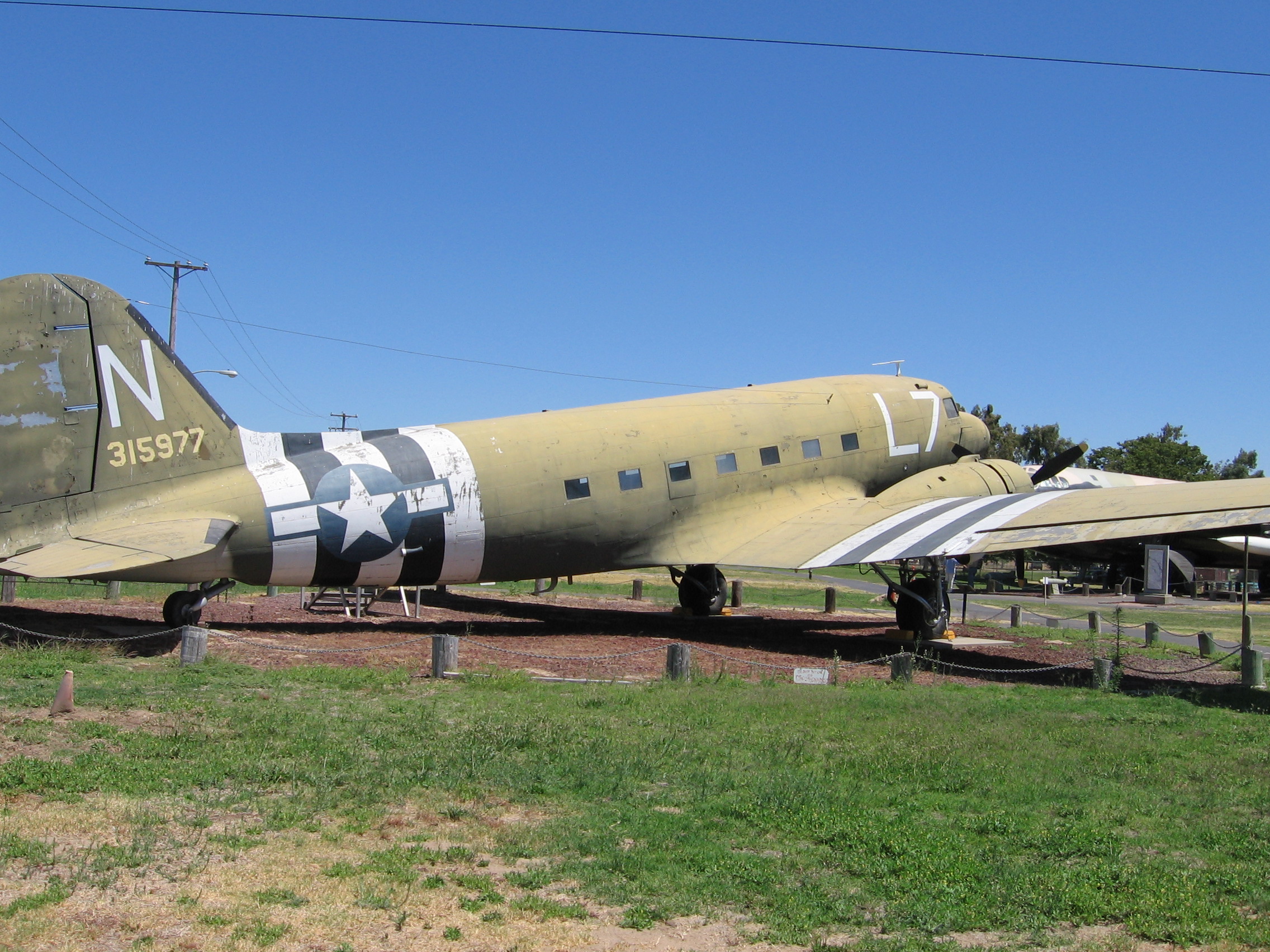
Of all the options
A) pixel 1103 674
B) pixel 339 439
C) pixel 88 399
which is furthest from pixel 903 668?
pixel 88 399

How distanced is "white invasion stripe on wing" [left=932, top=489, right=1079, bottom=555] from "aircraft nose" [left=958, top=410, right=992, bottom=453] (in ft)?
17.8

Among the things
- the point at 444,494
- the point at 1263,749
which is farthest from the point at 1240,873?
the point at 444,494

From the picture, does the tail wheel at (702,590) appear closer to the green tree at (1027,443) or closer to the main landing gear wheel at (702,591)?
the main landing gear wheel at (702,591)

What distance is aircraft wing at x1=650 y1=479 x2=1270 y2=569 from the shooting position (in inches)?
754

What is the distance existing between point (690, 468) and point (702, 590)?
4.90m

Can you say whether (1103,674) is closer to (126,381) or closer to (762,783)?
(762,783)

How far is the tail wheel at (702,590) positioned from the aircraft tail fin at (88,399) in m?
12.8

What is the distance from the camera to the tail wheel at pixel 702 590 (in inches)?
1091

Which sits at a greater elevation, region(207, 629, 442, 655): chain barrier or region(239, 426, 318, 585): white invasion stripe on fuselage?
region(239, 426, 318, 585): white invasion stripe on fuselage

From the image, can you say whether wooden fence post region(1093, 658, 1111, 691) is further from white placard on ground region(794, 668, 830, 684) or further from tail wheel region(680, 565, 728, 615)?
tail wheel region(680, 565, 728, 615)

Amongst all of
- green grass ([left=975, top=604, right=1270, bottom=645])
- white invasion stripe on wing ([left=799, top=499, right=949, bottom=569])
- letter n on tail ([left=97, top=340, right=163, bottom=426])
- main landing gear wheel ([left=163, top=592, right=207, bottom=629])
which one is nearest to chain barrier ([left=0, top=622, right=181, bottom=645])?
main landing gear wheel ([left=163, top=592, right=207, bottom=629])

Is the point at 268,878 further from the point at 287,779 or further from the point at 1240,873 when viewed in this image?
the point at 1240,873

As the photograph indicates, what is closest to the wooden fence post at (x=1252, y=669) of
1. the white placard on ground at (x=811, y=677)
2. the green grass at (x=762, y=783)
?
the green grass at (x=762, y=783)

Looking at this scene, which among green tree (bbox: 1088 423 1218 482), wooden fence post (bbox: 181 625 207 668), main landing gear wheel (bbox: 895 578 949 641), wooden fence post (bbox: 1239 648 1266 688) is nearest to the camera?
wooden fence post (bbox: 181 625 207 668)
